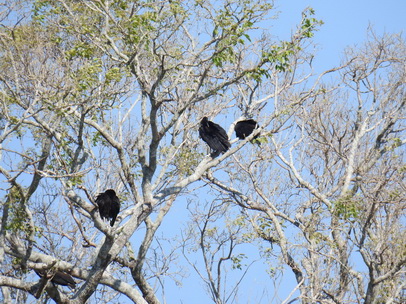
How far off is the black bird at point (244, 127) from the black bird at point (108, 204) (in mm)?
2931

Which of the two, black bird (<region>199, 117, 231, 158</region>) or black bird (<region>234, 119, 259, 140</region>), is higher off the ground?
black bird (<region>234, 119, 259, 140</region>)

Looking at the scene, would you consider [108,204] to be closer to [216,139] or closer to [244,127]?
[216,139]

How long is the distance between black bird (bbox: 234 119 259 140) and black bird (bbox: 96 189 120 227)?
2931 mm

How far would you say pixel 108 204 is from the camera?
41.8ft

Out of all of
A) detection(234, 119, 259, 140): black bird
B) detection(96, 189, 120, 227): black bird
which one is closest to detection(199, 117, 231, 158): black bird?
detection(234, 119, 259, 140): black bird

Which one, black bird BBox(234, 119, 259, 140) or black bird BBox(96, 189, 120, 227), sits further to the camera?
black bird BBox(234, 119, 259, 140)

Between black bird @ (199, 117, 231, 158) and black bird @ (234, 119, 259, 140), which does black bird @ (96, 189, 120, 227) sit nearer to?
black bird @ (199, 117, 231, 158)

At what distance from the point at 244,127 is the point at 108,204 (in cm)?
326

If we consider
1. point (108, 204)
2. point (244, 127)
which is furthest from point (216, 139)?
point (108, 204)

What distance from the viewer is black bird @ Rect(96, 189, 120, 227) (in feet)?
41.8

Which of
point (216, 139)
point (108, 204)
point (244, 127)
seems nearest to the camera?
point (108, 204)

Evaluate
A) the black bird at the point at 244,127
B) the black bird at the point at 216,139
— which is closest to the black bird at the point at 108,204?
the black bird at the point at 216,139

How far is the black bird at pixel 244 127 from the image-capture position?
14299mm

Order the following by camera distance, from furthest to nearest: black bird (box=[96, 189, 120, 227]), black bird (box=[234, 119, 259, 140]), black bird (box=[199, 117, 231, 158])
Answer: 1. black bird (box=[234, 119, 259, 140])
2. black bird (box=[199, 117, 231, 158])
3. black bird (box=[96, 189, 120, 227])
